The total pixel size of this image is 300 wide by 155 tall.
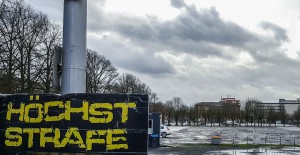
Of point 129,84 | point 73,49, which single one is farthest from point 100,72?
point 73,49

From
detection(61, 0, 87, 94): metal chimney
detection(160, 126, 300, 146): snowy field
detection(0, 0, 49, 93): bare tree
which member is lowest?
detection(160, 126, 300, 146): snowy field

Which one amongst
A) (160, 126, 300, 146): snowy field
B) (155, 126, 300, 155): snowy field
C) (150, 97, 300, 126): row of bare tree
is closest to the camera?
(155, 126, 300, 155): snowy field

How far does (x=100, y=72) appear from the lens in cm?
6562

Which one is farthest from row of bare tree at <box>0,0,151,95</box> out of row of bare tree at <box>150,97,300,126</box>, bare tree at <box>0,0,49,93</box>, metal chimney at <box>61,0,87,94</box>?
row of bare tree at <box>150,97,300,126</box>

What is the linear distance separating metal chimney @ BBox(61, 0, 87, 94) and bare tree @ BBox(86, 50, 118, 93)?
5345 cm

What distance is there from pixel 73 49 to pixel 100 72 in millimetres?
59291

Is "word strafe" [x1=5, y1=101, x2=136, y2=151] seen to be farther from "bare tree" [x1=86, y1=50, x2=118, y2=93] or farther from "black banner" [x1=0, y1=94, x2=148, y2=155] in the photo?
"bare tree" [x1=86, y1=50, x2=118, y2=93]

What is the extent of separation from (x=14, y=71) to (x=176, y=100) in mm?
102494

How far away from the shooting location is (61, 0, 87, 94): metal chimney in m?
6.69

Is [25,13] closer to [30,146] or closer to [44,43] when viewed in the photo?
[44,43]

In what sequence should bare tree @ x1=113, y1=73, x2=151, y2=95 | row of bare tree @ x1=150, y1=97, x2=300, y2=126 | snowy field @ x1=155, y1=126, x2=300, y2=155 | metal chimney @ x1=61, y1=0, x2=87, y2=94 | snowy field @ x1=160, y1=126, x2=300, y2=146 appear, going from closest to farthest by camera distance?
metal chimney @ x1=61, y1=0, x2=87, y2=94
snowy field @ x1=155, y1=126, x2=300, y2=155
snowy field @ x1=160, y1=126, x2=300, y2=146
bare tree @ x1=113, y1=73, x2=151, y2=95
row of bare tree @ x1=150, y1=97, x2=300, y2=126

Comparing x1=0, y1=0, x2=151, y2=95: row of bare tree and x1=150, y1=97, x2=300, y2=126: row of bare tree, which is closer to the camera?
x1=0, y1=0, x2=151, y2=95: row of bare tree

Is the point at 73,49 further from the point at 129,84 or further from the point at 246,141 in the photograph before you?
the point at 129,84

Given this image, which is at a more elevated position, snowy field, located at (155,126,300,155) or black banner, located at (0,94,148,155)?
black banner, located at (0,94,148,155)
